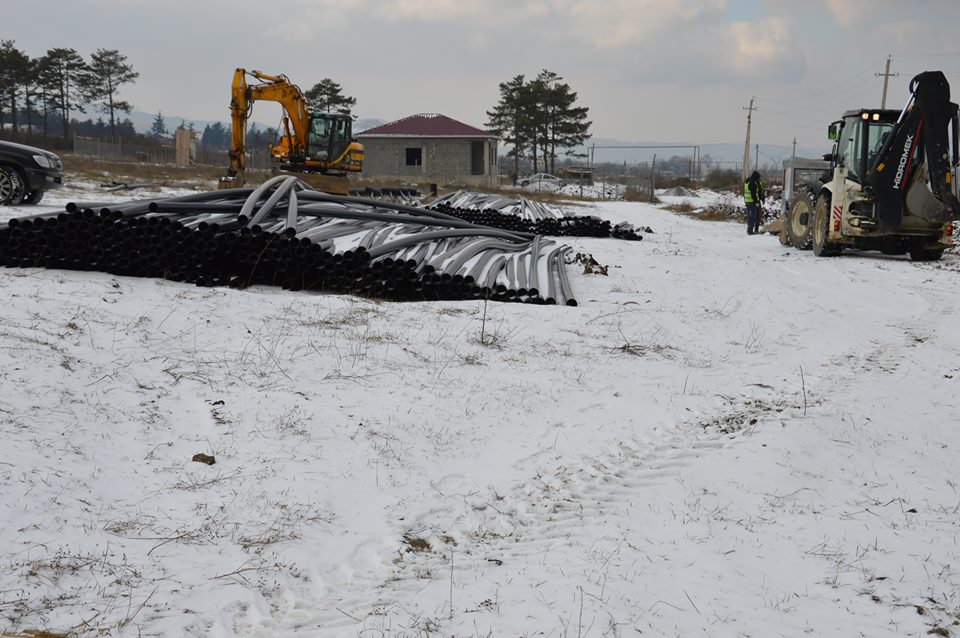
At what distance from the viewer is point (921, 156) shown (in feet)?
47.1

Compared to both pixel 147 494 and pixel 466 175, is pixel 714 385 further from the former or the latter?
pixel 466 175

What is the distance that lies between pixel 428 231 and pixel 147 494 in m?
7.05

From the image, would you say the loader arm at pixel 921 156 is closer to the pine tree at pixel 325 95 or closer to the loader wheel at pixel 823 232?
the loader wheel at pixel 823 232

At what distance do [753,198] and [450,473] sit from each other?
64.2 feet

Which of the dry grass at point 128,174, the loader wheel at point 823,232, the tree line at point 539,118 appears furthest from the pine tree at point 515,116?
the loader wheel at point 823,232

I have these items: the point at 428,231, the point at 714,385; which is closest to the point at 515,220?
the point at 428,231

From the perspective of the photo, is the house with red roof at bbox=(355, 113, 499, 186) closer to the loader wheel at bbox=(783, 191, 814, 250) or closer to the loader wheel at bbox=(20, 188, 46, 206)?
the loader wheel at bbox=(783, 191, 814, 250)

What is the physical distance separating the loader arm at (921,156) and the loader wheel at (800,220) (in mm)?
2383

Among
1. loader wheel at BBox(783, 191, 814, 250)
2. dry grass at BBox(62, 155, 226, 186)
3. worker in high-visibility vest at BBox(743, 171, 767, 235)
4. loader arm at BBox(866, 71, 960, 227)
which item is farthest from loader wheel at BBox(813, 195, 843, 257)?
dry grass at BBox(62, 155, 226, 186)

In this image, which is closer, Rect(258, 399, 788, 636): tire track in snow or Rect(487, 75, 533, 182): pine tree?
Rect(258, 399, 788, 636): tire track in snow

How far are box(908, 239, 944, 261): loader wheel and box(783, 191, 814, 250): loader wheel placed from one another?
2043 millimetres

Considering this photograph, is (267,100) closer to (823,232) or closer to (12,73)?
(823,232)

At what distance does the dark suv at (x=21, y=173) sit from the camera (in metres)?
15.0

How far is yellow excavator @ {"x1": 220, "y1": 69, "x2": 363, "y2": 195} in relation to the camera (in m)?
21.9
